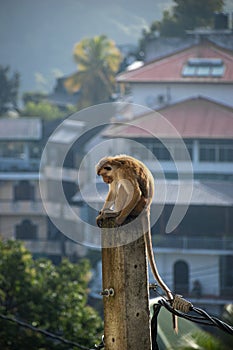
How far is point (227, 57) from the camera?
5878cm

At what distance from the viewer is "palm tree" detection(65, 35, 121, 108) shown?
7031cm

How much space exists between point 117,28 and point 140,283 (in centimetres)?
13743

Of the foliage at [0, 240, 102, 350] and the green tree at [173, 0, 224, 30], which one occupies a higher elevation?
the green tree at [173, 0, 224, 30]

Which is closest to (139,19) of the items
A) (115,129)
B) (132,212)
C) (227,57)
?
(227,57)

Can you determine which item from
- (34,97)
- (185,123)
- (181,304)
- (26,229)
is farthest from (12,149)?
(181,304)

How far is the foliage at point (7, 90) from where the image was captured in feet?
273

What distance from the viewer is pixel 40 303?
22.6 m

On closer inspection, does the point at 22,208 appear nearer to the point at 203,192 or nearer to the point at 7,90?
the point at 203,192

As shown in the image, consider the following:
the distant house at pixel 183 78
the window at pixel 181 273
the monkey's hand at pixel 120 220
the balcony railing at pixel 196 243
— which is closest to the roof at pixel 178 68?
the distant house at pixel 183 78

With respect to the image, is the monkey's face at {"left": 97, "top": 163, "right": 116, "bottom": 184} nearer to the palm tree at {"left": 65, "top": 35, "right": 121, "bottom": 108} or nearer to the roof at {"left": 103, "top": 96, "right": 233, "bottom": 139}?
the roof at {"left": 103, "top": 96, "right": 233, "bottom": 139}

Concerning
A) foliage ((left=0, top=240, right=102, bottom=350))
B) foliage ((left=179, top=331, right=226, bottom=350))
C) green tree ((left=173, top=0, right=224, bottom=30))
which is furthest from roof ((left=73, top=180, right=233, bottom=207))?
foliage ((left=179, top=331, right=226, bottom=350))

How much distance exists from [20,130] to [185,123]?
13826 mm

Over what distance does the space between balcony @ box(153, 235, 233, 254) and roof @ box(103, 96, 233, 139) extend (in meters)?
4.83

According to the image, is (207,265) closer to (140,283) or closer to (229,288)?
(229,288)
